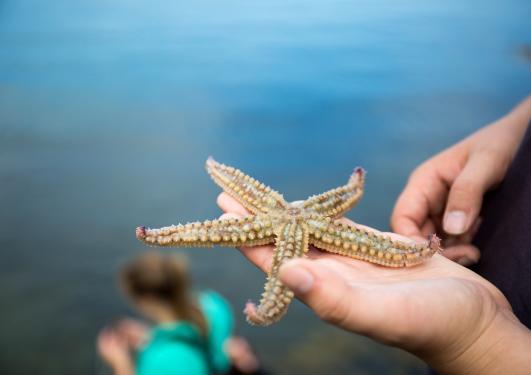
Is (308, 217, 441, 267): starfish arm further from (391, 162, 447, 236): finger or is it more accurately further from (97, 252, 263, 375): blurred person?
(97, 252, 263, 375): blurred person

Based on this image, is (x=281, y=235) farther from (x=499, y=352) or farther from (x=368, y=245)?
(x=499, y=352)

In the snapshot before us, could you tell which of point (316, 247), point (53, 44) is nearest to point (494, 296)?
point (316, 247)

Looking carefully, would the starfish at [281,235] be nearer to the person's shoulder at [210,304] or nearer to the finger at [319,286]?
the finger at [319,286]

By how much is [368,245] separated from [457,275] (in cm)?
40

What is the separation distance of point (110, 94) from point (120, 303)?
2.45 metres

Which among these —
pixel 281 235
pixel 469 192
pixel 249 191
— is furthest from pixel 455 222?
pixel 249 191

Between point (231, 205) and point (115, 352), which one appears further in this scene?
point (115, 352)

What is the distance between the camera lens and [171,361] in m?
2.50

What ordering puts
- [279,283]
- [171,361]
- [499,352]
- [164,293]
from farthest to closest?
[164,293] → [171,361] → [279,283] → [499,352]

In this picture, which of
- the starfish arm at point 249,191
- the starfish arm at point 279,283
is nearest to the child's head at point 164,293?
the starfish arm at point 249,191

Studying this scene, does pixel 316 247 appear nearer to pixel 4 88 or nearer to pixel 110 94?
pixel 110 94

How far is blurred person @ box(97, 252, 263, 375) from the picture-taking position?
2514mm

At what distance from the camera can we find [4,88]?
16.1ft

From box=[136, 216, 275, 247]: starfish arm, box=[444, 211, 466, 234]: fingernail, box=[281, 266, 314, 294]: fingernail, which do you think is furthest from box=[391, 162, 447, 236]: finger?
box=[281, 266, 314, 294]: fingernail
